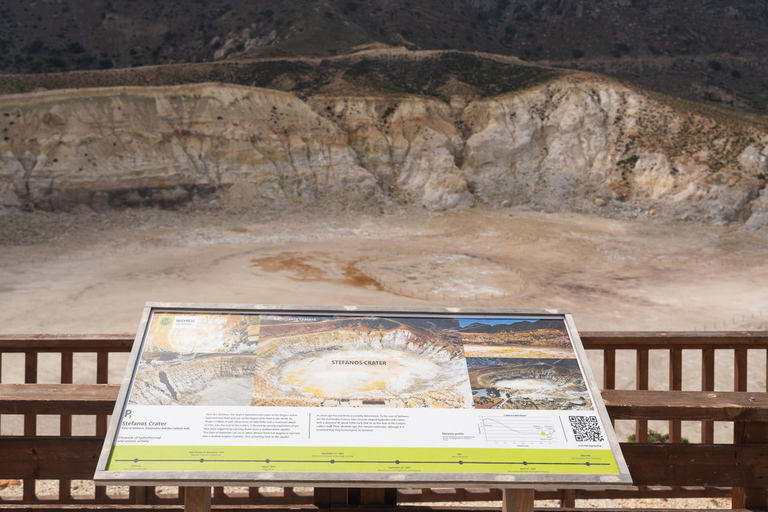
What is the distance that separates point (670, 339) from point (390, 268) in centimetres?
1932

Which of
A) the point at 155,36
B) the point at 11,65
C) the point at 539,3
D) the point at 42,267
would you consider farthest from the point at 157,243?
the point at 539,3

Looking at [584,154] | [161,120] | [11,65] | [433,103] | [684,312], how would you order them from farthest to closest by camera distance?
[11,65], [433,103], [584,154], [161,120], [684,312]

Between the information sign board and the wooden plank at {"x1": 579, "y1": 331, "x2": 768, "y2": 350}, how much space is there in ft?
3.89

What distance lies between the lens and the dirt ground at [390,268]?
17609mm

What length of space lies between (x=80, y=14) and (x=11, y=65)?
1556cm

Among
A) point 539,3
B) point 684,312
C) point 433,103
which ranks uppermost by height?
point 539,3

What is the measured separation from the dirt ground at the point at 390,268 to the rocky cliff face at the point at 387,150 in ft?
7.48

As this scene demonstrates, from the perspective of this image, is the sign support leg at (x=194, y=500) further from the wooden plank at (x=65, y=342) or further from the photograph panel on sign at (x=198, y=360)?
the wooden plank at (x=65, y=342)

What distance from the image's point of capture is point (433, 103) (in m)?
41.5

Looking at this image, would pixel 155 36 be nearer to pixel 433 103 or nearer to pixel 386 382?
pixel 433 103

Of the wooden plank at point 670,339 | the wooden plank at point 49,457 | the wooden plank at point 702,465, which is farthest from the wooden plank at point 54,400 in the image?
the wooden plank at point 670,339

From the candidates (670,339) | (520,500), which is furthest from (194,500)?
(670,339)

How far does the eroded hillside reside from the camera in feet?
105

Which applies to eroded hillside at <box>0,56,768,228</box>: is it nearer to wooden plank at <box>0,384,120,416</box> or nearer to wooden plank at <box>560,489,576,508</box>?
wooden plank at <box>560,489,576,508</box>
